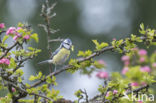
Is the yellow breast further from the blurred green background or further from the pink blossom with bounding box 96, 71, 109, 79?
the blurred green background

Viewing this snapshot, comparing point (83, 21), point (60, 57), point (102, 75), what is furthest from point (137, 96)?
point (83, 21)

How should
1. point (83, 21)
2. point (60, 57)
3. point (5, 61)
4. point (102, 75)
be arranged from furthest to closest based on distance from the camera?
point (83, 21)
point (102, 75)
point (60, 57)
point (5, 61)

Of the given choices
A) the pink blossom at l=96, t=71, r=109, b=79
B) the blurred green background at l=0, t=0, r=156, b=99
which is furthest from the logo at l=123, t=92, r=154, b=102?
the blurred green background at l=0, t=0, r=156, b=99

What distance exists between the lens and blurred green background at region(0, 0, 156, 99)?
9.86 metres

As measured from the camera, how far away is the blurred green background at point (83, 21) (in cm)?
986

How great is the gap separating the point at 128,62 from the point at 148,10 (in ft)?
23.1

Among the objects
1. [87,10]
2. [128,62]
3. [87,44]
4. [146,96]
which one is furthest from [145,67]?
[87,10]

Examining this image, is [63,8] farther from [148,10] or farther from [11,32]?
[11,32]

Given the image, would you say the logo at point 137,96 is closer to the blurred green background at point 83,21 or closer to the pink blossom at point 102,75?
the pink blossom at point 102,75

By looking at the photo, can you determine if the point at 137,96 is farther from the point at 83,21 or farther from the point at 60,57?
the point at 83,21

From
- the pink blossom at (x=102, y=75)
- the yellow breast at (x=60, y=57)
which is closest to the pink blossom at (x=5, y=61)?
the yellow breast at (x=60, y=57)

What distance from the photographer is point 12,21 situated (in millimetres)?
10383

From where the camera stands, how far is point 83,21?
11.3 m

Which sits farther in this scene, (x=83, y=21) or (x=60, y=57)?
(x=83, y=21)
